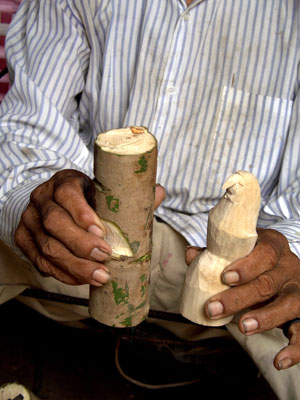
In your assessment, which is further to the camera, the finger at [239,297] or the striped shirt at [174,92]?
the striped shirt at [174,92]

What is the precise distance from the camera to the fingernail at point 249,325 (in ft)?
3.56

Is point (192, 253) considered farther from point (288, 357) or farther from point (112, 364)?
point (112, 364)

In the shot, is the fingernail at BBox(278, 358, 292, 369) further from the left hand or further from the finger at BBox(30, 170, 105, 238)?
the finger at BBox(30, 170, 105, 238)

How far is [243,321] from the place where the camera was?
108 cm

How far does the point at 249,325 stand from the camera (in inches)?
42.7

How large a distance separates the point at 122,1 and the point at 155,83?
24 centimetres

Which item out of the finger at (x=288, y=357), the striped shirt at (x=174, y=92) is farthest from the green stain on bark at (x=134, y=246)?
the striped shirt at (x=174, y=92)

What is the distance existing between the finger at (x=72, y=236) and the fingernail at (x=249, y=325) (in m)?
0.30

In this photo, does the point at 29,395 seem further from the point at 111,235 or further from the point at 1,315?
the point at 1,315

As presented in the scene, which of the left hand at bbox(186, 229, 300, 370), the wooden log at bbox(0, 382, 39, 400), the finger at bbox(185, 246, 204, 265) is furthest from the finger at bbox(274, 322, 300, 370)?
the wooden log at bbox(0, 382, 39, 400)

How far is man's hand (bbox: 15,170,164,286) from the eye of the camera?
1034 mm

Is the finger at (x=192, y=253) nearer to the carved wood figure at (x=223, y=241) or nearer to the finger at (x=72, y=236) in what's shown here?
the carved wood figure at (x=223, y=241)

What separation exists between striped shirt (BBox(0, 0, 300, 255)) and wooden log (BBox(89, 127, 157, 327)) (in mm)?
457

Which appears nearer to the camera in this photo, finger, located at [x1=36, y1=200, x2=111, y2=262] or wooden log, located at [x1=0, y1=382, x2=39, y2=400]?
finger, located at [x1=36, y1=200, x2=111, y2=262]
